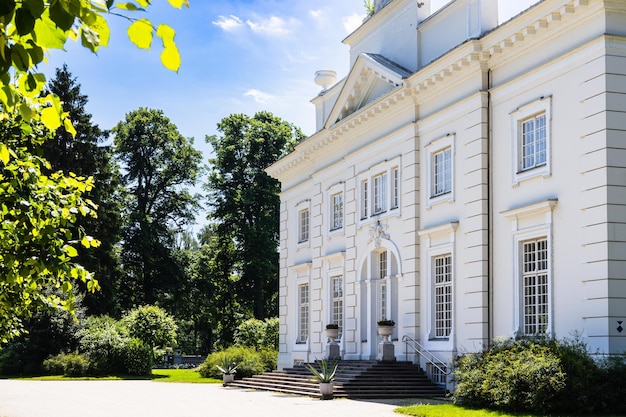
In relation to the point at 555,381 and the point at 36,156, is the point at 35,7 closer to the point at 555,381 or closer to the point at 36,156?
the point at 36,156

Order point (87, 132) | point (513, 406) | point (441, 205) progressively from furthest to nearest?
point (87, 132)
point (441, 205)
point (513, 406)

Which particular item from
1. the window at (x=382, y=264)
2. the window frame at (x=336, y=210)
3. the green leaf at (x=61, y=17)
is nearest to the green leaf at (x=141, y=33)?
the green leaf at (x=61, y=17)

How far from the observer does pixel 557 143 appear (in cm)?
2136

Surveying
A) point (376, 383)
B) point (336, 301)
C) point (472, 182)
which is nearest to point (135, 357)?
point (336, 301)

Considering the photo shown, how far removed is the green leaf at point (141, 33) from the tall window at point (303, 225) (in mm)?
34037

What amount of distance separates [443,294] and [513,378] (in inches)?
300

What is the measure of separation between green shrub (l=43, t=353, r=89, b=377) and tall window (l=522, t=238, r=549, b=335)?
2583cm

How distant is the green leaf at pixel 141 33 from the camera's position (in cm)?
446

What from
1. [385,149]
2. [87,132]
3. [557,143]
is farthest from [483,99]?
[87,132]

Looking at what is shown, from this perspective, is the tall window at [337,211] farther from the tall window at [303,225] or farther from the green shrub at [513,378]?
the green shrub at [513,378]

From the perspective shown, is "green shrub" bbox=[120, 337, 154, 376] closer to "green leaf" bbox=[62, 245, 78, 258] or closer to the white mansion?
the white mansion

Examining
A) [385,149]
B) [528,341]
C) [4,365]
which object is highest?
[385,149]

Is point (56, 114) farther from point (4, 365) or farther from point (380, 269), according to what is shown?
point (4, 365)

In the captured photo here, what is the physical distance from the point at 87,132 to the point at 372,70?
2770cm
